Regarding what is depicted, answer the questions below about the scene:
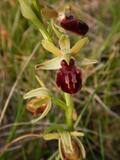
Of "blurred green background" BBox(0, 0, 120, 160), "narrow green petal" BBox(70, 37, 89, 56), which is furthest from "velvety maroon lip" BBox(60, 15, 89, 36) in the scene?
"blurred green background" BBox(0, 0, 120, 160)

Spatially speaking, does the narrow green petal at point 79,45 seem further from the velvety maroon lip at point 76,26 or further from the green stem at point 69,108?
the green stem at point 69,108

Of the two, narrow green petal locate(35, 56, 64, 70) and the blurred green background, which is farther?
the blurred green background

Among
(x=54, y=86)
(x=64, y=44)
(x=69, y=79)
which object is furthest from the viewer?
(x=54, y=86)

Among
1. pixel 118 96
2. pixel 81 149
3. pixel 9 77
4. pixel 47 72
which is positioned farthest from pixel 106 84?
pixel 81 149

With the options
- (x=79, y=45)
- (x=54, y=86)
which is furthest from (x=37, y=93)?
(x=54, y=86)

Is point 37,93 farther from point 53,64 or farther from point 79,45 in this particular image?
point 79,45

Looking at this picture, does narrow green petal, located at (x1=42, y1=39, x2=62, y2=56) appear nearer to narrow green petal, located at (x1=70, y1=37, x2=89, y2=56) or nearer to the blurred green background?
narrow green petal, located at (x1=70, y1=37, x2=89, y2=56)
